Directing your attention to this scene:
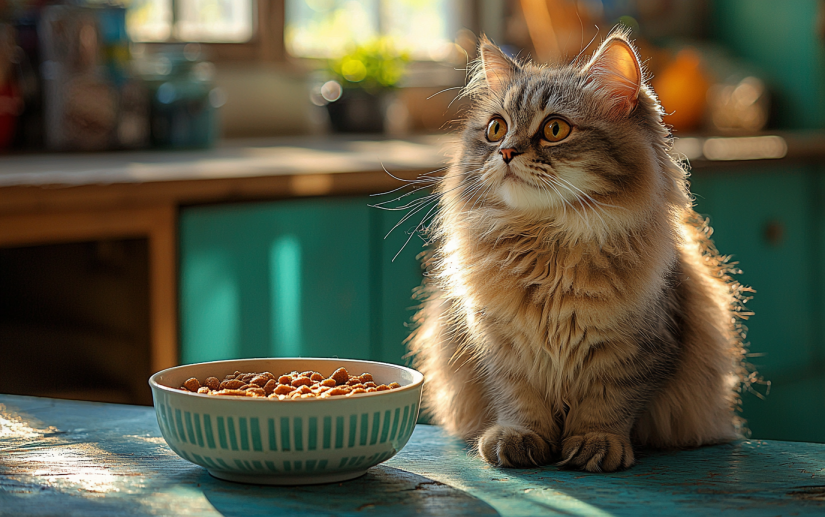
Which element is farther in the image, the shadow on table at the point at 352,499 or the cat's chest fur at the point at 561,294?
the cat's chest fur at the point at 561,294

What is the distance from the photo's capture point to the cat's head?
108 cm

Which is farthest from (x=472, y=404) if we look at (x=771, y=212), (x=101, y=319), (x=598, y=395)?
(x=771, y=212)

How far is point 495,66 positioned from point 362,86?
82.6 inches

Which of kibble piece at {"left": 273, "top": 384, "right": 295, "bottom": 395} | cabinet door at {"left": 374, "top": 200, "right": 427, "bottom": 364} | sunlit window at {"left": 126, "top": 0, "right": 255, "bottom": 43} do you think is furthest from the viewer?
sunlit window at {"left": 126, "top": 0, "right": 255, "bottom": 43}

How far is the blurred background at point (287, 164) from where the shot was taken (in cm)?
207

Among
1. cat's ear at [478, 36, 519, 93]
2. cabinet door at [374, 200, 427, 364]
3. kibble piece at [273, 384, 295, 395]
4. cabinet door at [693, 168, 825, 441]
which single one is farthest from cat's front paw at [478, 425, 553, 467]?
cabinet door at [693, 168, 825, 441]

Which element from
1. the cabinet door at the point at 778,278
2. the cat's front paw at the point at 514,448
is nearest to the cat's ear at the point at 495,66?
the cat's front paw at the point at 514,448

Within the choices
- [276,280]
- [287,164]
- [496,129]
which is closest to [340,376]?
[496,129]

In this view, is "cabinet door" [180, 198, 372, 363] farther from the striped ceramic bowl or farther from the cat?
the striped ceramic bowl

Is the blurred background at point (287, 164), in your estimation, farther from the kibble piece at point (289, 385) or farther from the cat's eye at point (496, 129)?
the kibble piece at point (289, 385)

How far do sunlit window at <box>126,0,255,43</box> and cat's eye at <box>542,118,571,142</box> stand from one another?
2256 mm

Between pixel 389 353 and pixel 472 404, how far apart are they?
1.21 m

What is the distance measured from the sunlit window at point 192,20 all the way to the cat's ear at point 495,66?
2043mm

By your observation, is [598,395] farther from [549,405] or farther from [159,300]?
[159,300]
